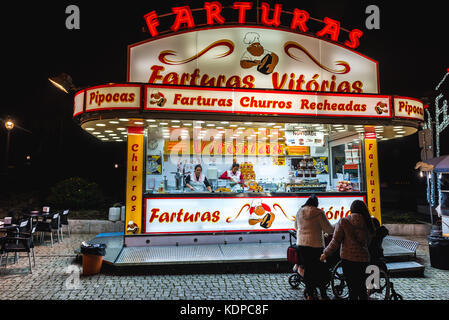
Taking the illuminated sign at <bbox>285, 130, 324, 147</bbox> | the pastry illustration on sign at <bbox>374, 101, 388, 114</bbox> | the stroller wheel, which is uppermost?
the pastry illustration on sign at <bbox>374, 101, 388, 114</bbox>

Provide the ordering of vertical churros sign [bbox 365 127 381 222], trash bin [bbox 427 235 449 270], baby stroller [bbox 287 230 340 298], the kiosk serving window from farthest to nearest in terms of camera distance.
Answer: the kiosk serving window → vertical churros sign [bbox 365 127 381 222] → trash bin [bbox 427 235 449 270] → baby stroller [bbox 287 230 340 298]

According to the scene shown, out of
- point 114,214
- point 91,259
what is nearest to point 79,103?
point 91,259

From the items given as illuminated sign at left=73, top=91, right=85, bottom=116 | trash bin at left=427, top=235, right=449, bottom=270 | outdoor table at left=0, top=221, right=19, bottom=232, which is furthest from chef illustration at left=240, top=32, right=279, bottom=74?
outdoor table at left=0, top=221, right=19, bottom=232

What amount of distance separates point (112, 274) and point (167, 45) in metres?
6.73

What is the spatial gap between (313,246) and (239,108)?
456 cm

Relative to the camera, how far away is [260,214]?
8430 millimetres

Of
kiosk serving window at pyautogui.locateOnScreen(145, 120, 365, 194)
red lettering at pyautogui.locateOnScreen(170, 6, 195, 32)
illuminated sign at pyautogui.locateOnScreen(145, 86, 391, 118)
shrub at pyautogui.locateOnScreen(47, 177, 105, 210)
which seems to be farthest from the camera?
shrub at pyautogui.locateOnScreen(47, 177, 105, 210)

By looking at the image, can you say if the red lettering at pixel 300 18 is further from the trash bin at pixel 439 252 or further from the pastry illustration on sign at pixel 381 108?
the trash bin at pixel 439 252

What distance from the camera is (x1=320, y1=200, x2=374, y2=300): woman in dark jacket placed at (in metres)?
3.80

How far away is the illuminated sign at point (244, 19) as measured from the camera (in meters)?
8.63

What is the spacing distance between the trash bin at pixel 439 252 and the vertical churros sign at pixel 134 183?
7.76 metres

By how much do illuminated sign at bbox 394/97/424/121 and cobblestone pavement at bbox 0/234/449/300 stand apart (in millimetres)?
4411

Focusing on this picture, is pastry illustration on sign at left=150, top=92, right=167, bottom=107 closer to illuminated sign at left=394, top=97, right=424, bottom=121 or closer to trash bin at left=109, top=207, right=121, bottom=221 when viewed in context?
trash bin at left=109, top=207, right=121, bottom=221

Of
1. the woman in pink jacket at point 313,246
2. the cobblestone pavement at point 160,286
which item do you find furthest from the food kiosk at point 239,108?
the woman in pink jacket at point 313,246
